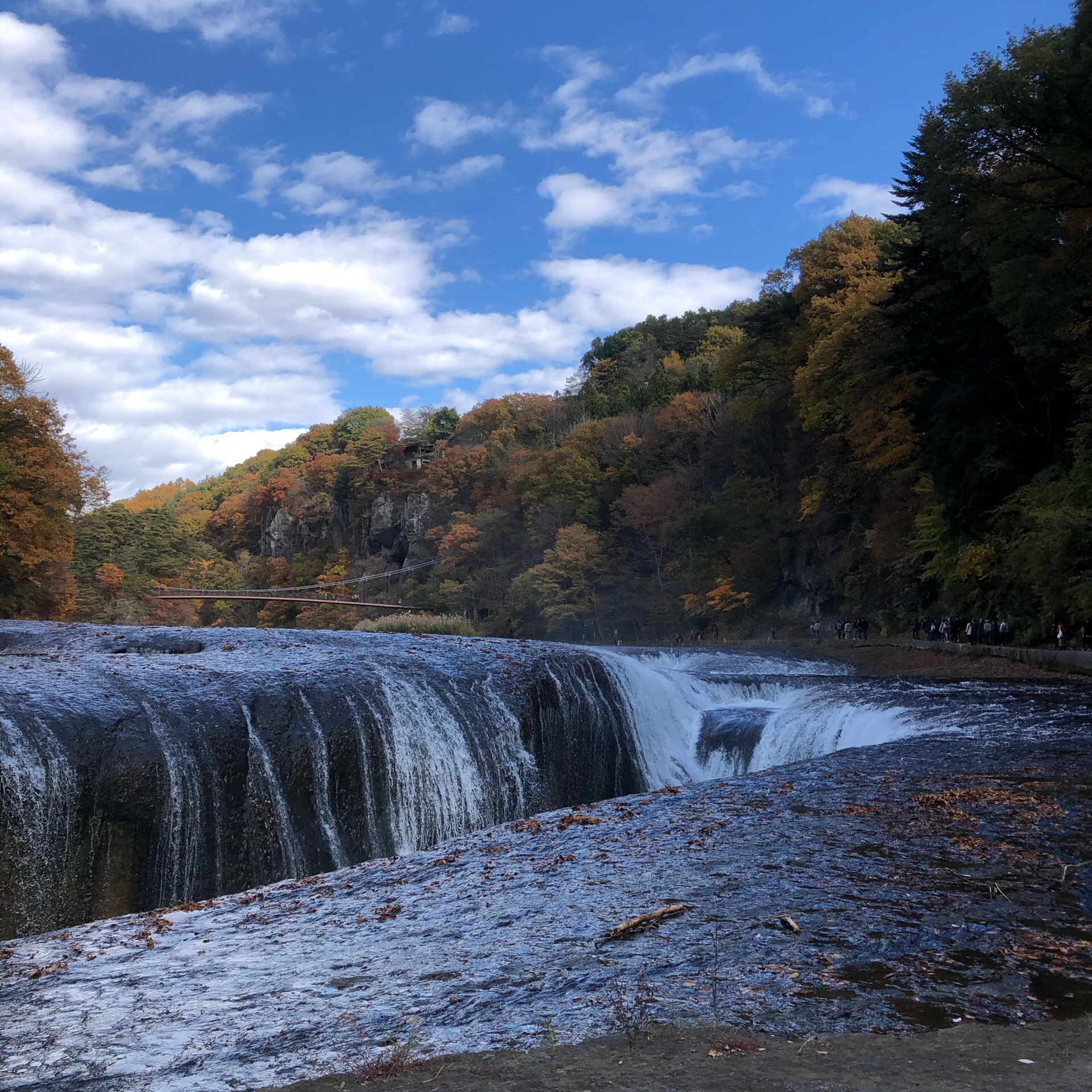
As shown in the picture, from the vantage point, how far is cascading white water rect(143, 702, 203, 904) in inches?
436

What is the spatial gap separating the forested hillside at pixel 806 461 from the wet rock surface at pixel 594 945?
44.9ft

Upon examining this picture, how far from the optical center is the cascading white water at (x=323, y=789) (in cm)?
1255

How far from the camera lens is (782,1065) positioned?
4020mm

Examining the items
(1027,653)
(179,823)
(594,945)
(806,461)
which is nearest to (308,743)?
(179,823)

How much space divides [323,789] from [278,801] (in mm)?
693

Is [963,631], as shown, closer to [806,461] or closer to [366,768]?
[806,461]

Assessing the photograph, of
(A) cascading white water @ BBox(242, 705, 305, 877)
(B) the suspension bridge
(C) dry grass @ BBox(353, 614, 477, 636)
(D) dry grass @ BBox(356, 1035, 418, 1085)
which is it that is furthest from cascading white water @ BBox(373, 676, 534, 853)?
(B) the suspension bridge

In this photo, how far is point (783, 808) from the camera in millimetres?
9844

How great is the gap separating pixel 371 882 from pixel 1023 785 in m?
7.02

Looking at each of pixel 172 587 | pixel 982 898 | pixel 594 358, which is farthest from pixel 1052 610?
pixel 594 358

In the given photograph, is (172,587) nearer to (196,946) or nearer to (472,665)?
(472,665)

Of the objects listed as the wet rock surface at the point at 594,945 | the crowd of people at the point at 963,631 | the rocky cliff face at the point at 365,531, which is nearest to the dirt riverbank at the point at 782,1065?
the wet rock surface at the point at 594,945

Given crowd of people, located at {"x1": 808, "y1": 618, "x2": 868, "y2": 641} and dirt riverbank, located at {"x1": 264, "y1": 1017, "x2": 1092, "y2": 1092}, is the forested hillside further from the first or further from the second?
dirt riverbank, located at {"x1": 264, "y1": 1017, "x2": 1092, "y2": 1092}

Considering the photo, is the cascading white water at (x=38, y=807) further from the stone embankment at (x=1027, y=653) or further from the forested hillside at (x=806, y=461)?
the stone embankment at (x=1027, y=653)
